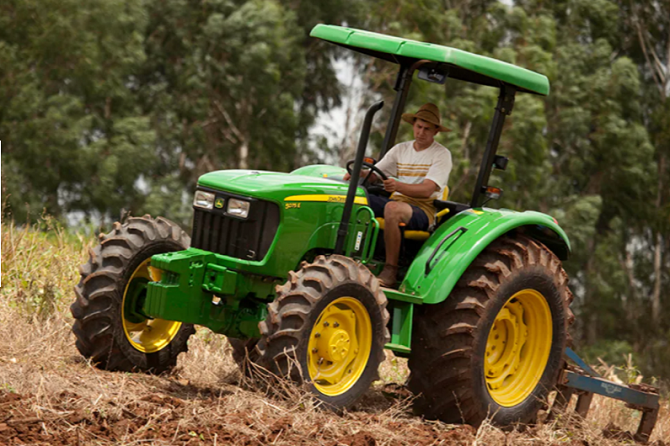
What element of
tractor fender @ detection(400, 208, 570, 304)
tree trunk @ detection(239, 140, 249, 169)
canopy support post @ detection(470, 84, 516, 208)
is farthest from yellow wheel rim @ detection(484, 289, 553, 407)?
tree trunk @ detection(239, 140, 249, 169)

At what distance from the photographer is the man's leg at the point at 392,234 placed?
673cm

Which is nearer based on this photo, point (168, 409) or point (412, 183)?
point (168, 409)

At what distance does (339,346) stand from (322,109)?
1286 inches

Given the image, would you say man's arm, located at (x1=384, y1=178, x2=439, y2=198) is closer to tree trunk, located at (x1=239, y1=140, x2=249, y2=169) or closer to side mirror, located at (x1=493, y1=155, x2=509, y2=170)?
side mirror, located at (x1=493, y1=155, x2=509, y2=170)

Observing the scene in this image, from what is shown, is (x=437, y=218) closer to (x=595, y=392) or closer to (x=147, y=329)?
(x=595, y=392)

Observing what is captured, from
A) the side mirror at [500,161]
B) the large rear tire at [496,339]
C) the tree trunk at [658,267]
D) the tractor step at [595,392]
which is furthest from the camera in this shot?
the tree trunk at [658,267]

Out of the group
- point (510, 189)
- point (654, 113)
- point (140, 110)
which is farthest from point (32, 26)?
point (654, 113)

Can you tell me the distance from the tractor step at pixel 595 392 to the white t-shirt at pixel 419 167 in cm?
158

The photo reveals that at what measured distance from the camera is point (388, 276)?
22.2 ft

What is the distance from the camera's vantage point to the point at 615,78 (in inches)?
1385

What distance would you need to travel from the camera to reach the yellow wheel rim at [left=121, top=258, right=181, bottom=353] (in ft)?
22.4

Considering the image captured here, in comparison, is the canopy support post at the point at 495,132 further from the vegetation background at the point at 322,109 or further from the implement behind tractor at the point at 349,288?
the vegetation background at the point at 322,109

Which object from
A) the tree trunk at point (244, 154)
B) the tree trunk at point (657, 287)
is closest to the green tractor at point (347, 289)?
the tree trunk at point (244, 154)

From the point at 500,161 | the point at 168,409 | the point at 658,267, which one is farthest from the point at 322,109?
the point at 168,409
